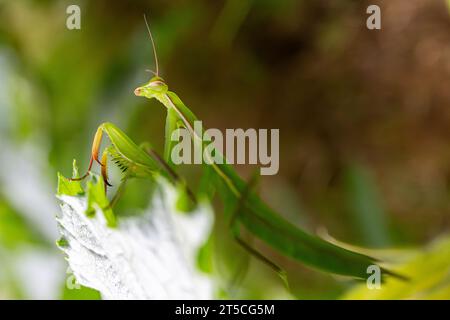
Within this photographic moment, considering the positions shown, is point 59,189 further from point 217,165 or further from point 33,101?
point 33,101

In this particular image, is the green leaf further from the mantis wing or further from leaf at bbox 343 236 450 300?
leaf at bbox 343 236 450 300

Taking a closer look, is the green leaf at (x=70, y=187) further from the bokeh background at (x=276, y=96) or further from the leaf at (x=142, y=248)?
the bokeh background at (x=276, y=96)

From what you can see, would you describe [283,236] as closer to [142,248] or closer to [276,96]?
[142,248]

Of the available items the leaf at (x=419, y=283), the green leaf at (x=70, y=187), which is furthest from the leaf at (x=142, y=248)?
the leaf at (x=419, y=283)

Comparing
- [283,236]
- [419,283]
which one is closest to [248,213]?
[283,236]

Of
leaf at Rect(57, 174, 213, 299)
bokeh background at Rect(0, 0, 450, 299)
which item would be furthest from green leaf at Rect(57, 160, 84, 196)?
bokeh background at Rect(0, 0, 450, 299)
